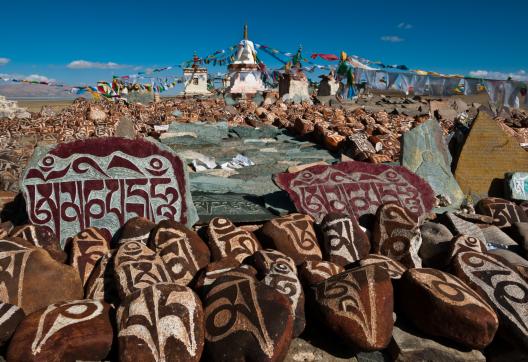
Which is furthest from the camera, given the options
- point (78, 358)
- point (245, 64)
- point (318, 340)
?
A: point (245, 64)

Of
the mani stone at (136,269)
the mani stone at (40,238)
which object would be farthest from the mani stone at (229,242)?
the mani stone at (40,238)

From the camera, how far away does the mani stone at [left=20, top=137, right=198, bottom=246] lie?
10.2 feet

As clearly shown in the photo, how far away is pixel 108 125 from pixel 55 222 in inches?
296

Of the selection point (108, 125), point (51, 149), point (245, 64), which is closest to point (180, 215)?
point (51, 149)

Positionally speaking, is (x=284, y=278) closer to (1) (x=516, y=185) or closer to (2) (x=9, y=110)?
(1) (x=516, y=185)

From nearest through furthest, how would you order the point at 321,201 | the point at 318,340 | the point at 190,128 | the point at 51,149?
the point at 318,340, the point at 51,149, the point at 321,201, the point at 190,128

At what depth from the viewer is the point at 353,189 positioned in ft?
11.7

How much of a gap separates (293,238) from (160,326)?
1.27 meters

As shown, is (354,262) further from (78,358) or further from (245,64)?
(245,64)

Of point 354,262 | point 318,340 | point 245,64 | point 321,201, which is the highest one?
point 245,64

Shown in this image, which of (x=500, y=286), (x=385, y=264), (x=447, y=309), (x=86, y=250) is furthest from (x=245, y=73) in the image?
(x=447, y=309)

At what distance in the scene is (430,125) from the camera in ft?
15.9

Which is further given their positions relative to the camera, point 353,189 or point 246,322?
point 353,189

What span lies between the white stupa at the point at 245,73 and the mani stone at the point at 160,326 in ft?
85.1
